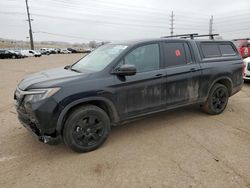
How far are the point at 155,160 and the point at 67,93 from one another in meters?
1.63

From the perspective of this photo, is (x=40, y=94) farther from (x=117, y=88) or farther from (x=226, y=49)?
(x=226, y=49)

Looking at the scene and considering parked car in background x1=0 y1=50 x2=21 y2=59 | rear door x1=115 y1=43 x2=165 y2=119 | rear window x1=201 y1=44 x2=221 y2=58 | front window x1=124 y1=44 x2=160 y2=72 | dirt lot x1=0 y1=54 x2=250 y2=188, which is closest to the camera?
dirt lot x1=0 y1=54 x2=250 y2=188

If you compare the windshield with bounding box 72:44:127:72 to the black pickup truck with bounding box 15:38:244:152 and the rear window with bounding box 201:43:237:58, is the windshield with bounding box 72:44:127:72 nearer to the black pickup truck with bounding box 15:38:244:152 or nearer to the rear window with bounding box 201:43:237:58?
the black pickup truck with bounding box 15:38:244:152

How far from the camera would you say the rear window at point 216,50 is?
14.6ft

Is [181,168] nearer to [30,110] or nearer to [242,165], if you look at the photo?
[242,165]

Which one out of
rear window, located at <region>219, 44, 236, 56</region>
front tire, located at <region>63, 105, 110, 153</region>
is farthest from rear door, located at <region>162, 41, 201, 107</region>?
front tire, located at <region>63, 105, 110, 153</region>

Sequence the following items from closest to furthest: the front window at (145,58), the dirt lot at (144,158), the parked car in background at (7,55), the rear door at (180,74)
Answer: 1. the dirt lot at (144,158)
2. the front window at (145,58)
3. the rear door at (180,74)
4. the parked car in background at (7,55)

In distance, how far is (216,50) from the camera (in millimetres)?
4672

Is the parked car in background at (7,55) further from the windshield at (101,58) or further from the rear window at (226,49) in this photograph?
the rear window at (226,49)

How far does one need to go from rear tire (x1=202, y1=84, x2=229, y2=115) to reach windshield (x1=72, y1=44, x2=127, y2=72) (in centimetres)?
238

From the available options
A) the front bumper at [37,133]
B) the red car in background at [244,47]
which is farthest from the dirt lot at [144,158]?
the red car in background at [244,47]

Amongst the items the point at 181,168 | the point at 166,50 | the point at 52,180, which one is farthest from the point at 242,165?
the point at 52,180

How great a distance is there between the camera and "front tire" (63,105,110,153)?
3.04 metres

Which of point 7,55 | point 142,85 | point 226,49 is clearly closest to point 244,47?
point 226,49
